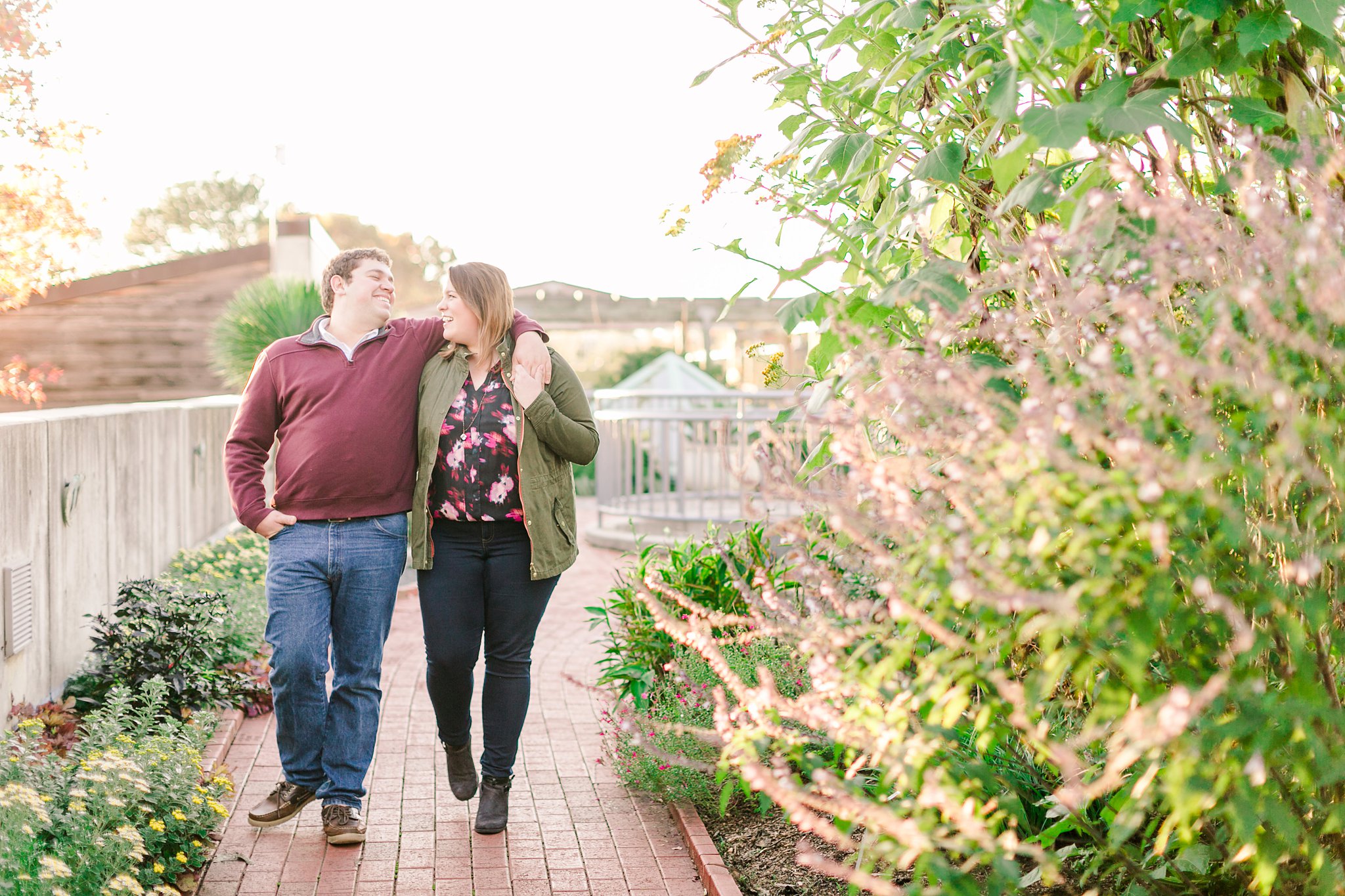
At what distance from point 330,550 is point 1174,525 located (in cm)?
254

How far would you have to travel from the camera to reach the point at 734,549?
350 cm

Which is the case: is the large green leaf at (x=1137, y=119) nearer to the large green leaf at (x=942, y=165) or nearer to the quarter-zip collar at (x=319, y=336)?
the large green leaf at (x=942, y=165)

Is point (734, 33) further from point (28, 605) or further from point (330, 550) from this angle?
point (28, 605)

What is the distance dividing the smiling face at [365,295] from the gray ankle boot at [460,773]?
4.46 feet

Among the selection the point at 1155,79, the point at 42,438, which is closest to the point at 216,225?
the point at 42,438

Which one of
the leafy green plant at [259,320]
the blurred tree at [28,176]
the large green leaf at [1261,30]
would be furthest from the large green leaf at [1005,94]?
the blurred tree at [28,176]

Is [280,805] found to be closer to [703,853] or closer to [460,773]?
[460,773]

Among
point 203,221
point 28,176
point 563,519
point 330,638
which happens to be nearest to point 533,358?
point 563,519

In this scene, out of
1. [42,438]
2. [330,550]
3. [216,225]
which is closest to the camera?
[330,550]

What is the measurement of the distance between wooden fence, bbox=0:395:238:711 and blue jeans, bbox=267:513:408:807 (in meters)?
1.04

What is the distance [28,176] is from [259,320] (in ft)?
8.74

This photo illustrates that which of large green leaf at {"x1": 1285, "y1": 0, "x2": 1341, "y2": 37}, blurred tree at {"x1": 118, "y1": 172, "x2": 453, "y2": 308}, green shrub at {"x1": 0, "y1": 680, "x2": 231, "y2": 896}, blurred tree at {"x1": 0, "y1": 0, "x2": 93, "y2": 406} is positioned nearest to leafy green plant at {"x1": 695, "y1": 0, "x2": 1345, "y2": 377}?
large green leaf at {"x1": 1285, "y1": 0, "x2": 1341, "y2": 37}

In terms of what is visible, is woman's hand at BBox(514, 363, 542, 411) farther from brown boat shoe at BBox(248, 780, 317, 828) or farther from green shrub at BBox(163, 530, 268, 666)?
green shrub at BBox(163, 530, 268, 666)

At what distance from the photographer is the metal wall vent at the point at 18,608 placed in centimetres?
377
